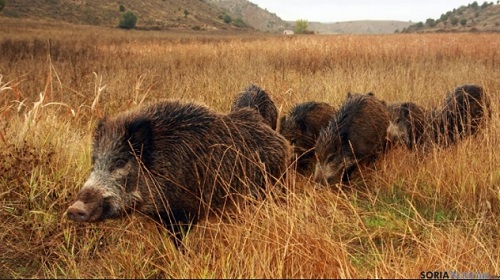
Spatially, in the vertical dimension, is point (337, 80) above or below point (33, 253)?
above

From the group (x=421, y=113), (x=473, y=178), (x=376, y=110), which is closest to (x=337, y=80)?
(x=421, y=113)

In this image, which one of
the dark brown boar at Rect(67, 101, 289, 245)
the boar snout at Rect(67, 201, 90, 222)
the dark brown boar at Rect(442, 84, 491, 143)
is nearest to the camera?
the boar snout at Rect(67, 201, 90, 222)

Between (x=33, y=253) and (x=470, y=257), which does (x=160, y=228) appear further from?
(x=470, y=257)

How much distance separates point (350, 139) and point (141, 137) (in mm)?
2703

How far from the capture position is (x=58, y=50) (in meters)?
14.8

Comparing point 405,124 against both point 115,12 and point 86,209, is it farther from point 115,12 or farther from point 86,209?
point 115,12

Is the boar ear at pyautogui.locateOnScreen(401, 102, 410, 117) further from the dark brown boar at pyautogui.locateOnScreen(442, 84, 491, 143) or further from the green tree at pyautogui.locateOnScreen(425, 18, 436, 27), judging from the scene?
the green tree at pyautogui.locateOnScreen(425, 18, 436, 27)

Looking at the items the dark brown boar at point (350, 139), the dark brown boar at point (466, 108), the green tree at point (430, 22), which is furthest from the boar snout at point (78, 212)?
the green tree at point (430, 22)

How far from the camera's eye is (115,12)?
211ft

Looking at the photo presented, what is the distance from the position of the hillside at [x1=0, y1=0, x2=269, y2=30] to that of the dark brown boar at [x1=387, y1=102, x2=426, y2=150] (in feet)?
144

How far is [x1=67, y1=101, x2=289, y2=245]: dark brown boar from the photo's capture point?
9.44ft

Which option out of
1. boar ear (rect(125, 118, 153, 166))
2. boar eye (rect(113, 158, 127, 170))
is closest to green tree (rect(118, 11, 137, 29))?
boar ear (rect(125, 118, 153, 166))

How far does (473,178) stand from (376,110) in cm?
170

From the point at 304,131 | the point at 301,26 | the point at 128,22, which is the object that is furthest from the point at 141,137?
the point at 301,26
